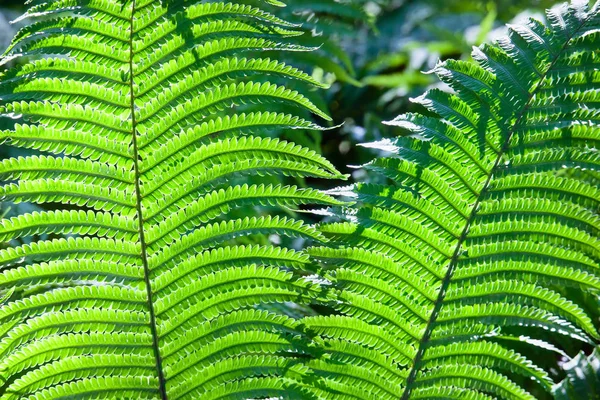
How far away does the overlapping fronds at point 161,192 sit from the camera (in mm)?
1054

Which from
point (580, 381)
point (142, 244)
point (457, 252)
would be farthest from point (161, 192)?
point (580, 381)

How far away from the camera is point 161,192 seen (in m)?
1.10

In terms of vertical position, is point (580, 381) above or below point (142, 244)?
below

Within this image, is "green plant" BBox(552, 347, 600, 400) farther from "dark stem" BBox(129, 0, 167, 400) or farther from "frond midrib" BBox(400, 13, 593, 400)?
"dark stem" BBox(129, 0, 167, 400)

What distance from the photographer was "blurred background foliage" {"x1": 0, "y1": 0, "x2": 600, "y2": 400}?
2104mm

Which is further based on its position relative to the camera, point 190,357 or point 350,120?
point 350,120

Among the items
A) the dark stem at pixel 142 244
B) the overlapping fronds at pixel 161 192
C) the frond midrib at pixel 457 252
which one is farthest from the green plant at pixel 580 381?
the dark stem at pixel 142 244

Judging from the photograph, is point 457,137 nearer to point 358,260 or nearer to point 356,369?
point 358,260

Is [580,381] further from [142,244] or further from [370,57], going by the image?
[370,57]

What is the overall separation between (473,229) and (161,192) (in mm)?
498

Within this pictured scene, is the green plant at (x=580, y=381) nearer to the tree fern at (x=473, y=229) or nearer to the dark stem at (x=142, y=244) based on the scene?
the tree fern at (x=473, y=229)

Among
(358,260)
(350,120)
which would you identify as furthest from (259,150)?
(350,120)

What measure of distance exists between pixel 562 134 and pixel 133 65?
68cm

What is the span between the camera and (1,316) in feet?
3.31
